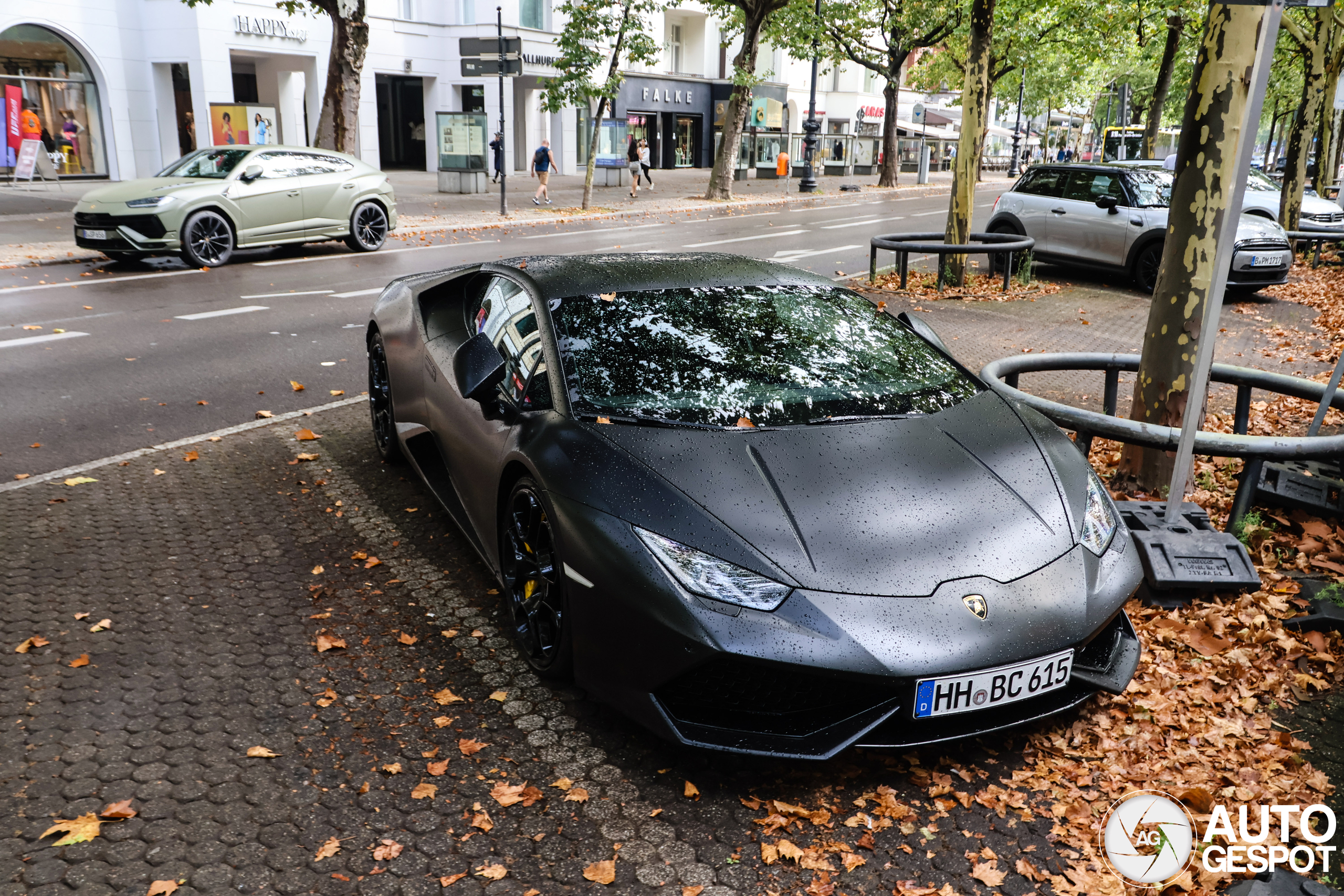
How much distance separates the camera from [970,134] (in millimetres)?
13055

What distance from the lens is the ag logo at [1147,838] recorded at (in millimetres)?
2803

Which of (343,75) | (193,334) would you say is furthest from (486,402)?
(343,75)

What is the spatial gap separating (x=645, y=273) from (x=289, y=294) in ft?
30.0

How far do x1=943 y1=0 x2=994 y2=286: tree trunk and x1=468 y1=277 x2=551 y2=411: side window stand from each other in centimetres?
934

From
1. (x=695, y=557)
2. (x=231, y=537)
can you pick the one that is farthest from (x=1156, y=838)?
(x=231, y=537)

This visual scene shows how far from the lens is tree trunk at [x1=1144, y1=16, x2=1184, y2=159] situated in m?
24.2

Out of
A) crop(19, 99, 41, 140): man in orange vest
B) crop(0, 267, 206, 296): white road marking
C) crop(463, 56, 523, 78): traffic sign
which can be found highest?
crop(463, 56, 523, 78): traffic sign

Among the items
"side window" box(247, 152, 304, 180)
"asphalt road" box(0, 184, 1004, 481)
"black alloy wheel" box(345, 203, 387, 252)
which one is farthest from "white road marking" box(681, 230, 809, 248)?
"side window" box(247, 152, 304, 180)

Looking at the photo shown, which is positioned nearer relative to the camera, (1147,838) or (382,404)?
(1147,838)

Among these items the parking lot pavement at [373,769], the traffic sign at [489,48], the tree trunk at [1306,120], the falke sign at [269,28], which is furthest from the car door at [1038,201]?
the falke sign at [269,28]

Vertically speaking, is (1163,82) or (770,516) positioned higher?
(1163,82)

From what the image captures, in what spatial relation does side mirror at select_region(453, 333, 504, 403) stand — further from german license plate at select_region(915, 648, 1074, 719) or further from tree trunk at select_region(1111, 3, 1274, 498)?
tree trunk at select_region(1111, 3, 1274, 498)

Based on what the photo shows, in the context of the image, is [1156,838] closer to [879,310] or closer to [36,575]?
[879,310]

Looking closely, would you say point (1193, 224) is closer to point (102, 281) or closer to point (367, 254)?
point (102, 281)
